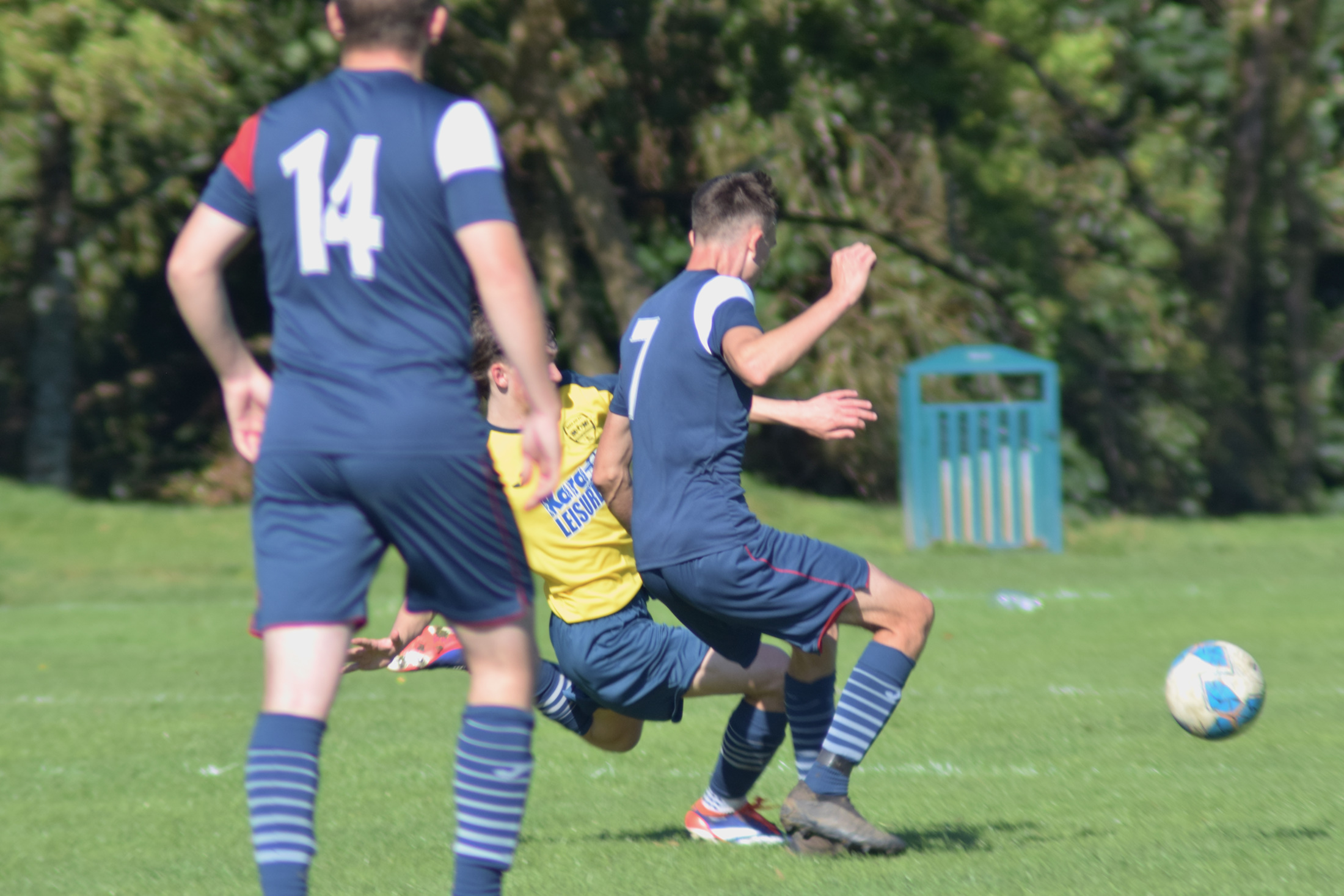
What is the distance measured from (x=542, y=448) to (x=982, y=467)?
13.8m

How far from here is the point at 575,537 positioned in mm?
4879

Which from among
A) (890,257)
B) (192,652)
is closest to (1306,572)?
(890,257)

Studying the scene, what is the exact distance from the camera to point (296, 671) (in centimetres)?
304

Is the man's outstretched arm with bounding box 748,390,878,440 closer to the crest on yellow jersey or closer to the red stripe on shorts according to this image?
the red stripe on shorts

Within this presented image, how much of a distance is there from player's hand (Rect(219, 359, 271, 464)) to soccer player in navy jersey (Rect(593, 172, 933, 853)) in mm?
1349

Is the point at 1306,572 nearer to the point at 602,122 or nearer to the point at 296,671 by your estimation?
the point at 602,122

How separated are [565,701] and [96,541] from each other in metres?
13.3

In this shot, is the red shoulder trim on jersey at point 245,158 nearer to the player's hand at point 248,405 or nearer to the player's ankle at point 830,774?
the player's hand at point 248,405

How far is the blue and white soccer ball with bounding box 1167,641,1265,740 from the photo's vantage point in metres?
5.06

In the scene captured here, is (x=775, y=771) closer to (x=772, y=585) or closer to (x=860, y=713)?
(x=860, y=713)

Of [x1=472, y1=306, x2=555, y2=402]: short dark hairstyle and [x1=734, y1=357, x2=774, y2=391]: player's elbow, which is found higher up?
[x1=734, y1=357, x2=774, y2=391]: player's elbow

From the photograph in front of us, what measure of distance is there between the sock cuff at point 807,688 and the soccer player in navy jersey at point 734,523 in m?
0.11

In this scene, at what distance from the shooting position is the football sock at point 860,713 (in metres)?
4.43

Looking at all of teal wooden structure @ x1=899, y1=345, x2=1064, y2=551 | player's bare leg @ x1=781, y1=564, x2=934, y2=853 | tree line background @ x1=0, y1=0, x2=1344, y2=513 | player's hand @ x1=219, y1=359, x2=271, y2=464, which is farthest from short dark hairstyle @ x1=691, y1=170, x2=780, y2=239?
tree line background @ x1=0, y1=0, x2=1344, y2=513
